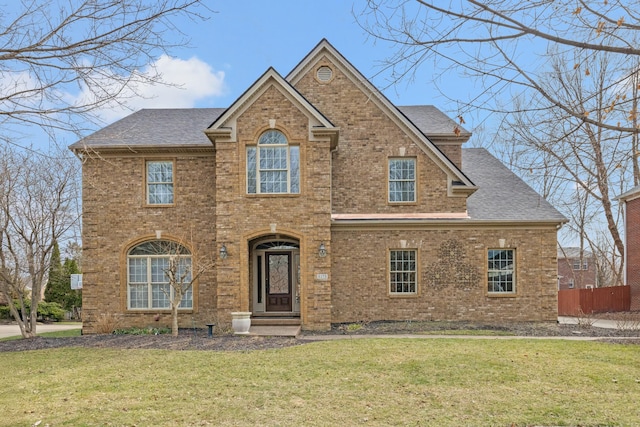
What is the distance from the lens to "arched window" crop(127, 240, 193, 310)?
1650 centimetres

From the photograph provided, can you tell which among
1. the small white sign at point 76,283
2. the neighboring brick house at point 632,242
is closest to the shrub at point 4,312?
the small white sign at point 76,283

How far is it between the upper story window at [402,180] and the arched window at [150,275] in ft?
25.2

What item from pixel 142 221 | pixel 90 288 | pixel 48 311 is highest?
pixel 142 221

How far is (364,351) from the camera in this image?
1088 centimetres

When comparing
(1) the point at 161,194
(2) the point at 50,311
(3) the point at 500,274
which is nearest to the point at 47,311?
(2) the point at 50,311

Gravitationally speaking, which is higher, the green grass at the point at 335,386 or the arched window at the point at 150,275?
the arched window at the point at 150,275

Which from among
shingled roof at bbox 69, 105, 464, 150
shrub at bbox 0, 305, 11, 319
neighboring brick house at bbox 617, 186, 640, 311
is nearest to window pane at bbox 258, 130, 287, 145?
shingled roof at bbox 69, 105, 464, 150

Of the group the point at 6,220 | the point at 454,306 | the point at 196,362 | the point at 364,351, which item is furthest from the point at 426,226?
the point at 6,220

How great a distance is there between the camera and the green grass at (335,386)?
6445 mm

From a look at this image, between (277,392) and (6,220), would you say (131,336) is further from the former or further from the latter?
(277,392)

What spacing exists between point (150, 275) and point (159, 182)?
3275 millimetres

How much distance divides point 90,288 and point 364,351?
10.6m

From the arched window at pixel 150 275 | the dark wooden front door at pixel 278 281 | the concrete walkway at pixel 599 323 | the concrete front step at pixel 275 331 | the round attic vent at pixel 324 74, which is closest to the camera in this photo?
the concrete front step at pixel 275 331

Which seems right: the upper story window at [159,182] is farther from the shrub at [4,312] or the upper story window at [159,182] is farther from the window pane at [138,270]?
the shrub at [4,312]
